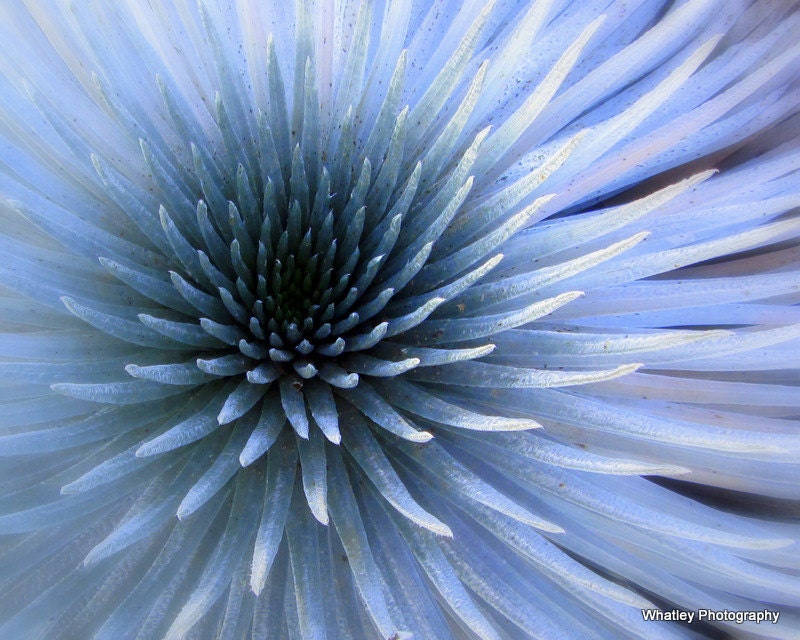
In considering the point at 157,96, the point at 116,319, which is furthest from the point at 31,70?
the point at 116,319

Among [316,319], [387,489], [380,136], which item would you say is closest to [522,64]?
[380,136]

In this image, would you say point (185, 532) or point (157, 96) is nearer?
point (185, 532)

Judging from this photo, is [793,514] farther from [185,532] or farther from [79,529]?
[79,529]

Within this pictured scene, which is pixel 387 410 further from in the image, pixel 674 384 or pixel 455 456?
pixel 674 384

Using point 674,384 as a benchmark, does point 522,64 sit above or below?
above

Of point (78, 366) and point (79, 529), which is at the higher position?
point (78, 366)

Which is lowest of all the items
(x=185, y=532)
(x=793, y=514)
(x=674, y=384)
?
(x=793, y=514)
